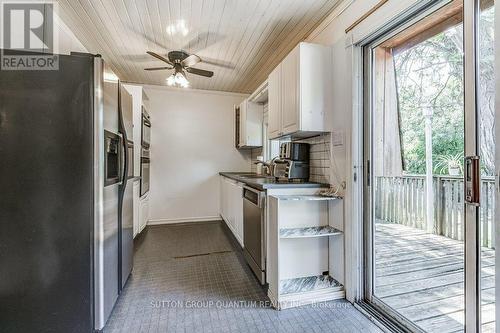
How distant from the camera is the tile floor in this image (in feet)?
5.50

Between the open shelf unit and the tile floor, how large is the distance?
0.10 meters

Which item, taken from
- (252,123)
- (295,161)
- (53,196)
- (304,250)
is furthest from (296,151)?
(53,196)

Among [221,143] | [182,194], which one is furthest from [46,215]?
[221,143]

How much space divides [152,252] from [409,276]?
9.12ft

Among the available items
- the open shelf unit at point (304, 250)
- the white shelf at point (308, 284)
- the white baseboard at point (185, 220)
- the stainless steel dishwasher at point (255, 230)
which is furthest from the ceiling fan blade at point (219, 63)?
the white shelf at point (308, 284)

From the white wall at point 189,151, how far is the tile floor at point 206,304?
166cm

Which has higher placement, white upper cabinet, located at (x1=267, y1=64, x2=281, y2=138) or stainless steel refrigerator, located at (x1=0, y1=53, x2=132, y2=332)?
white upper cabinet, located at (x1=267, y1=64, x2=281, y2=138)

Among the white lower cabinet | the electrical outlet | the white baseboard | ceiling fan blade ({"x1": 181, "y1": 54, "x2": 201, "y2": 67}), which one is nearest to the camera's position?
the electrical outlet

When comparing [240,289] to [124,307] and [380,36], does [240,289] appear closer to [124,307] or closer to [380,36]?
[124,307]

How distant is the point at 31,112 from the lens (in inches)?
56.4

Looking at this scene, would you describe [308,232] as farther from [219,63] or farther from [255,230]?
[219,63]

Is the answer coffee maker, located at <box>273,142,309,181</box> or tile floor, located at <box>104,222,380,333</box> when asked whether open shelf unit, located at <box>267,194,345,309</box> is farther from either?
coffee maker, located at <box>273,142,309,181</box>

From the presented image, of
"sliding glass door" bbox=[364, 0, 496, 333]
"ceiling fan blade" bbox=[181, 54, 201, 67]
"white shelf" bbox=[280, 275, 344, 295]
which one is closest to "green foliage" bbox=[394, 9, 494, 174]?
"sliding glass door" bbox=[364, 0, 496, 333]

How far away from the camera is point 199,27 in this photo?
253 cm
